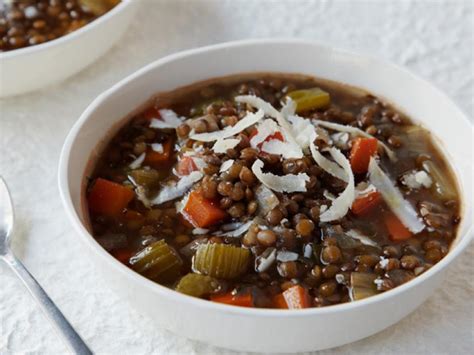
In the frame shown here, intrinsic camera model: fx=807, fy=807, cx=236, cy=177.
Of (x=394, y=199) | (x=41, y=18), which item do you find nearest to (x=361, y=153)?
(x=394, y=199)

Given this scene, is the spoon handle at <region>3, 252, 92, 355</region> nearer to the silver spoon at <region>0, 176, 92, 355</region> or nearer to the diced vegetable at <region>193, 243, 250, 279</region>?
the silver spoon at <region>0, 176, 92, 355</region>

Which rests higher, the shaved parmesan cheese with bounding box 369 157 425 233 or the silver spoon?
the shaved parmesan cheese with bounding box 369 157 425 233

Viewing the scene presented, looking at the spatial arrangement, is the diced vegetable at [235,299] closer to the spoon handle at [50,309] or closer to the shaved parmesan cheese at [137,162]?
the spoon handle at [50,309]

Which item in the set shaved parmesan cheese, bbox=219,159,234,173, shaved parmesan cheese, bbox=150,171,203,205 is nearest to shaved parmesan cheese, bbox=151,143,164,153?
shaved parmesan cheese, bbox=150,171,203,205

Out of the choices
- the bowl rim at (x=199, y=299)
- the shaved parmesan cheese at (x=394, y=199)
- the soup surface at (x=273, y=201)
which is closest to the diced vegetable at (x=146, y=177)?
the soup surface at (x=273, y=201)

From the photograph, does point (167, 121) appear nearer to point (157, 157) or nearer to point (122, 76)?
point (157, 157)

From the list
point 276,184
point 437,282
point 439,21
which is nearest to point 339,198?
point 276,184
